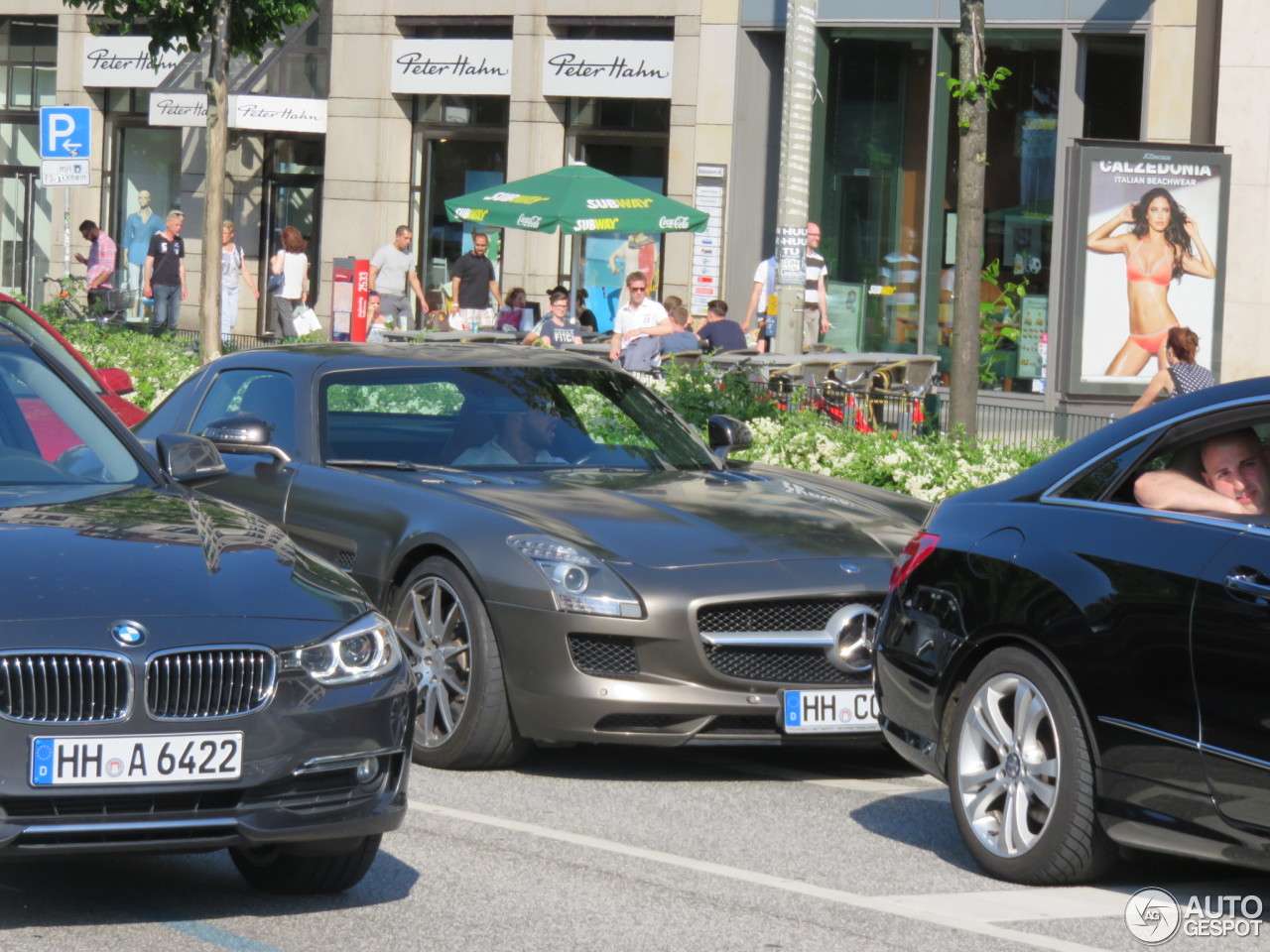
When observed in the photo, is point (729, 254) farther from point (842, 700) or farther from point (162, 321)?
point (842, 700)

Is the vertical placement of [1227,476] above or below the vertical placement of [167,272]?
below

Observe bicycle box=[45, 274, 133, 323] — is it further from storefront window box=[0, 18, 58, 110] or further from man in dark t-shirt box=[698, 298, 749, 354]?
man in dark t-shirt box=[698, 298, 749, 354]

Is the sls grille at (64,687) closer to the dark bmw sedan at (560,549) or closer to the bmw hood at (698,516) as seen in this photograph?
the dark bmw sedan at (560,549)

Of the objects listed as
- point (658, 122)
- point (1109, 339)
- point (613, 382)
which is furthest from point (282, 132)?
point (613, 382)

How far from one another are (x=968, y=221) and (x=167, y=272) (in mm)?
19269

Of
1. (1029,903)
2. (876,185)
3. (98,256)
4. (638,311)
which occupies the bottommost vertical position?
(1029,903)

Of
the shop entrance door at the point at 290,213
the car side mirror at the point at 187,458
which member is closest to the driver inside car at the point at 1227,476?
the car side mirror at the point at 187,458

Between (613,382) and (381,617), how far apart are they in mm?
3723

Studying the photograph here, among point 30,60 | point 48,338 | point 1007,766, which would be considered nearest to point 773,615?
point 1007,766

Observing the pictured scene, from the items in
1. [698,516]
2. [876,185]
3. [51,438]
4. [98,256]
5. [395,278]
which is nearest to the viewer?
[51,438]

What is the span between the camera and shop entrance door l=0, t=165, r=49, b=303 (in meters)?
36.6

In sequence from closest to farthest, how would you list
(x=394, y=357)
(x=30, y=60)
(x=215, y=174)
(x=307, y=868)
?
1. (x=307, y=868)
2. (x=394, y=357)
3. (x=215, y=174)
4. (x=30, y=60)

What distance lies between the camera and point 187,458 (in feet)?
20.3

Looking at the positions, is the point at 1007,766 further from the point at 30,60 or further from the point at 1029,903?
the point at 30,60
